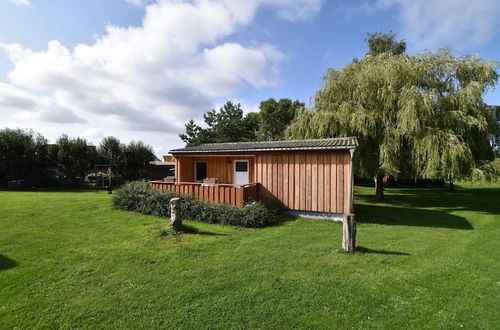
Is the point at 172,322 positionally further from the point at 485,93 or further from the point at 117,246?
the point at 485,93

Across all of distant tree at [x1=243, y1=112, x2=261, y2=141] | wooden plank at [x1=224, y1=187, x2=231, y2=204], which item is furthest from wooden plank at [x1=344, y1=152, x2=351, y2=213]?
distant tree at [x1=243, y1=112, x2=261, y2=141]

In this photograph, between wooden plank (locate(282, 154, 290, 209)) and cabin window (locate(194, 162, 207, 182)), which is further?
cabin window (locate(194, 162, 207, 182))

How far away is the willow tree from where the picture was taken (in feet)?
36.4

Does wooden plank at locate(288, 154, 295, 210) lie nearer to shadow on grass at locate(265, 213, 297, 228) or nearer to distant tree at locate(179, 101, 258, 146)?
shadow on grass at locate(265, 213, 297, 228)

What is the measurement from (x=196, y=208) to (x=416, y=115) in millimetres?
10985

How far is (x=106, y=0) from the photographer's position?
825 centimetres

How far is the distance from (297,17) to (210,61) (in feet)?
15.2

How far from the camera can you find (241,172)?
39.0ft

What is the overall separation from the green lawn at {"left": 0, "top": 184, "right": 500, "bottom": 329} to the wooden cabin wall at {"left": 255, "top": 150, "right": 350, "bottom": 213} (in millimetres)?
1506

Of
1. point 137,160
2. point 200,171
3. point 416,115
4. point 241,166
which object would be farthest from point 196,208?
point 137,160

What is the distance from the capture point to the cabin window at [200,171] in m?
12.8

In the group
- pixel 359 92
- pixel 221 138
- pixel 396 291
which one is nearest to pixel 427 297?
pixel 396 291

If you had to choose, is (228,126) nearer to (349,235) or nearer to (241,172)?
(241,172)

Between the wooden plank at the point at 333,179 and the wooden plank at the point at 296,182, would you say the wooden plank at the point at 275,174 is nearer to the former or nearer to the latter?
the wooden plank at the point at 296,182
